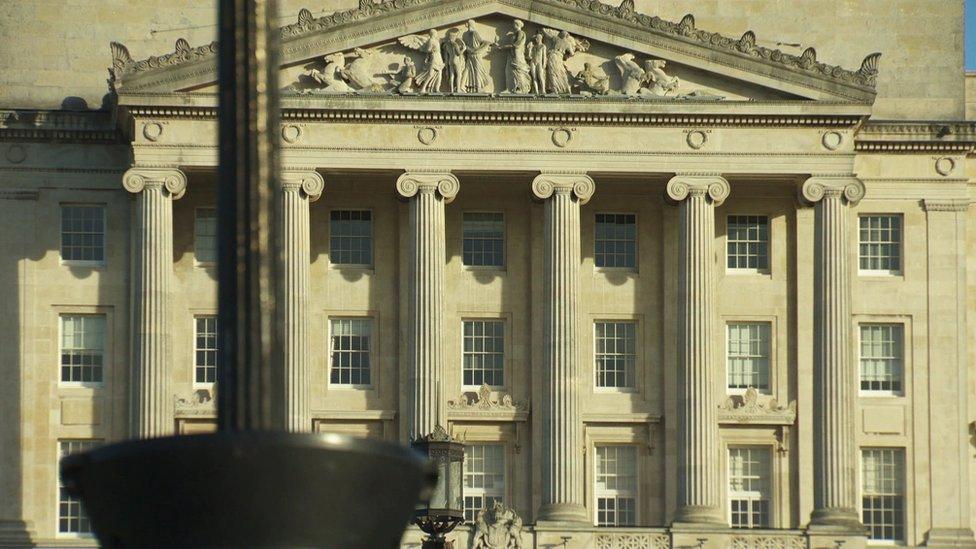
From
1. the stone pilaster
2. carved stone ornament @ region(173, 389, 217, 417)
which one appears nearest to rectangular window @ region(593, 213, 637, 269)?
the stone pilaster

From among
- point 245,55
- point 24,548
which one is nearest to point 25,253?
point 24,548

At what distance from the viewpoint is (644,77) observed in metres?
58.8

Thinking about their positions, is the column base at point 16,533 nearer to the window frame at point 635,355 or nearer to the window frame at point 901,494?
the window frame at point 635,355

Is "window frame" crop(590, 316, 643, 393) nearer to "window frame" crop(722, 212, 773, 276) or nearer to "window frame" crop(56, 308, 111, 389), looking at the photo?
"window frame" crop(722, 212, 773, 276)

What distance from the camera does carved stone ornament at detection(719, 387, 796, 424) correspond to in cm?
6012

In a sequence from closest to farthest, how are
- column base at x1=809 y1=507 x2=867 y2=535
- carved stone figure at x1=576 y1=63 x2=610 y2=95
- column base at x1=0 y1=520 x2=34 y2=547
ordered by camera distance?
column base at x1=809 y1=507 x2=867 y2=535 → carved stone figure at x1=576 y1=63 x2=610 y2=95 → column base at x1=0 y1=520 x2=34 y2=547

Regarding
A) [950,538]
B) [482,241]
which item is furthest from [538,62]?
[950,538]

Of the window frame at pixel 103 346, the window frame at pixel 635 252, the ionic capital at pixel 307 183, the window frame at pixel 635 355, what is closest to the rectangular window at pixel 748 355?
the window frame at pixel 635 355

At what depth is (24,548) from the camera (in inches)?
2339

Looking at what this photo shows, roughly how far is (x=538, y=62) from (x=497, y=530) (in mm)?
11823

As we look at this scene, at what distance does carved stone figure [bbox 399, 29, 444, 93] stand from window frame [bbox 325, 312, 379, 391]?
6.48 metres

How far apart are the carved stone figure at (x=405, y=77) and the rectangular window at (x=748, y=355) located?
420 inches

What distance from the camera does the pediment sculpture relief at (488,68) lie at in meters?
58.4

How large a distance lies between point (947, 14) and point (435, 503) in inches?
1239
